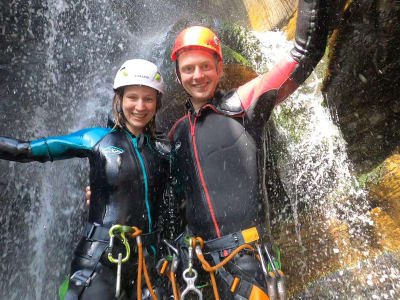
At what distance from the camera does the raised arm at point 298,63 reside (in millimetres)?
2158

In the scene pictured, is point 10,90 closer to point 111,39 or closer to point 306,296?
point 111,39

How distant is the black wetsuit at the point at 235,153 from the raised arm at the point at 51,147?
0.80 m

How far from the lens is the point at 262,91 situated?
2.46 m

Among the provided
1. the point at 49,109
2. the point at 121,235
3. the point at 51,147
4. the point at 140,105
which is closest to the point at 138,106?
the point at 140,105

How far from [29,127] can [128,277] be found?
4535mm

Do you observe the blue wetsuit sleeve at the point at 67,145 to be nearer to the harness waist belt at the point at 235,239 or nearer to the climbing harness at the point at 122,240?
the climbing harness at the point at 122,240

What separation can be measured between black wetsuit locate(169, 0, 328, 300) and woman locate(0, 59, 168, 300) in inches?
13.6

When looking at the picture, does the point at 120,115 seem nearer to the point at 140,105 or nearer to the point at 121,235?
the point at 140,105

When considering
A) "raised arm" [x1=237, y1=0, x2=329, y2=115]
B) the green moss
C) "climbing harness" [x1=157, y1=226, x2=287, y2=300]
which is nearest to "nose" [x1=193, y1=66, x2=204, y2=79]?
"raised arm" [x1=237, y1=0, x2=329, y2=115]

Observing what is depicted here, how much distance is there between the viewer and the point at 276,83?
95.8 inches

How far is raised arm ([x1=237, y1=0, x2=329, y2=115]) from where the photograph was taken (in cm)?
216

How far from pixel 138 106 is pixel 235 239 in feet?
4.61

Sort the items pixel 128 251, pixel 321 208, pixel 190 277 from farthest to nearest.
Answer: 1. pixel 321 208
2. pixel 128 251
3. pixel 190 277

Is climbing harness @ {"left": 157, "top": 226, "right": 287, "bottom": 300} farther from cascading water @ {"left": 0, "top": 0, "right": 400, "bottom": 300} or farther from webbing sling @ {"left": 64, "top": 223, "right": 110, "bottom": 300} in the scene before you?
cascading water @ {"left": 0, "top": 0, "right": 400, "bottom": 300}
